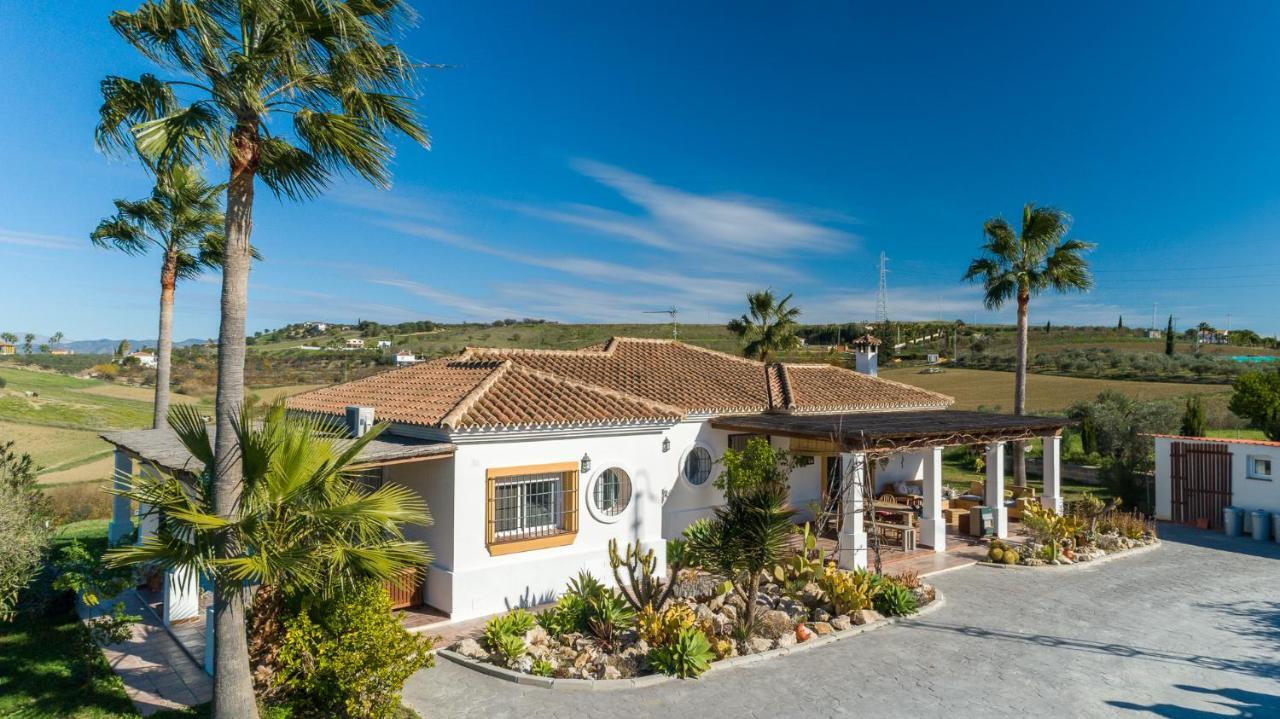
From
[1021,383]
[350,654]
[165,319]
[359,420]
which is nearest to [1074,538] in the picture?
[1021,383]

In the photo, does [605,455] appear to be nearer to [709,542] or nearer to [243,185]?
[709,542]

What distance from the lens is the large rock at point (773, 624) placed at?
39.3 feet

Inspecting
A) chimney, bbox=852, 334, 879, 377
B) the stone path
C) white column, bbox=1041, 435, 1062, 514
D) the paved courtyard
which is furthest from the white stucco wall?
the stone path

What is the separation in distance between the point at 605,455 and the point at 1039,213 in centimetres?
1895

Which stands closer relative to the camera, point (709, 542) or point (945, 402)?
point (709, 542)

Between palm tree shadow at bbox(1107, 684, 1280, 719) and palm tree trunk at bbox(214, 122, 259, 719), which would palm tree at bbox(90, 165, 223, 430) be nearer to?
palm tree trunk at bbox(214, 122, 259, 719)

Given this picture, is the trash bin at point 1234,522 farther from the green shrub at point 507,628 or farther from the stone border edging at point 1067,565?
the green shrub at point 507,628

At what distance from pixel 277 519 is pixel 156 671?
488cm

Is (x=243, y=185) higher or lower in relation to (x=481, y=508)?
higher

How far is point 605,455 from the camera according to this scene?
1493 centimetres

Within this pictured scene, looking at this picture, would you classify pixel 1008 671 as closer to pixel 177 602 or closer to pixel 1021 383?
pixel 177 602

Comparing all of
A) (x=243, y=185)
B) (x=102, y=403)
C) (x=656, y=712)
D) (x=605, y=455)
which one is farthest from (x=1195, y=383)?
(x=102, y=403)

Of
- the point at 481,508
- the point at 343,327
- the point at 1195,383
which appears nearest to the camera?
the point at 481,508

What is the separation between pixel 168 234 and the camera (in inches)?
813
